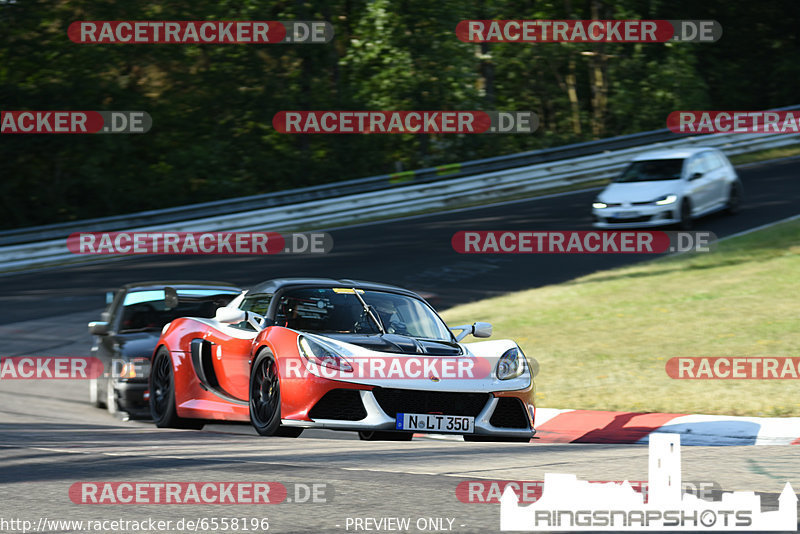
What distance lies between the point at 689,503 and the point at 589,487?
50cm

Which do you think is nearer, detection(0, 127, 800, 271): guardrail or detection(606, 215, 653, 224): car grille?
detection(606, 215, 653, 224): car grille

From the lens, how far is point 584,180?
Result: 28047 millimetres

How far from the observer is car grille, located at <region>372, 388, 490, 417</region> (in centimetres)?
785

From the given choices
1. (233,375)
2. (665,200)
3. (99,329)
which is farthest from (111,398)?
(665,200)

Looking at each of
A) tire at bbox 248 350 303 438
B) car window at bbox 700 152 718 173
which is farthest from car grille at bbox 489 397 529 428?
car window at bbox 700 152 718 173

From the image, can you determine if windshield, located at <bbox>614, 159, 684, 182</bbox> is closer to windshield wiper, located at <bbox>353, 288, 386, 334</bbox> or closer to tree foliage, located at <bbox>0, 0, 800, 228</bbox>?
tree foliage, located at <bbox>0, 0, 800, 228</bbox>

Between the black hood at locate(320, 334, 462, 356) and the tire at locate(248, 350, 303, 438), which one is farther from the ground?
the black hood at locate(320, 334, 462, 356)

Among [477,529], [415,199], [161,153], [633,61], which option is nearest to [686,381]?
[477,529]

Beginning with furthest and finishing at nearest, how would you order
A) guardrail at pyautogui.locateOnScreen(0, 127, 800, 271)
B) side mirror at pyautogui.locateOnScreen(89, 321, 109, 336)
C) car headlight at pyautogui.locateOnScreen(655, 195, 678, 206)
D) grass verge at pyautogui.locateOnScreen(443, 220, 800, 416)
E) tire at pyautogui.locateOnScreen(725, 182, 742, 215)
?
1. guardrail at pyautogui.locateOnScreen(0, 127, 800, 271)
2. tire at pyautogui.locateOnScreen(725, 182, 742, 215)
3. car headlight at pyautogui.locateOnScreen(655, 195, 678, 206)
4. side mirror at pyautogui.locateOnScreen(89, 321, 109, 336)
5. grass verge at pyautogui.locateOnScreen(443, 220, 800, 416)

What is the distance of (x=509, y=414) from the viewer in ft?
27.3

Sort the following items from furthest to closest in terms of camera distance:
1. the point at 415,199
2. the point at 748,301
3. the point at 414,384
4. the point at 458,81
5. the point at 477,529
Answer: the point at 458,81 → the point at 415,199 → the point at 748,301 → the point at 414,384 → the point at 477,529

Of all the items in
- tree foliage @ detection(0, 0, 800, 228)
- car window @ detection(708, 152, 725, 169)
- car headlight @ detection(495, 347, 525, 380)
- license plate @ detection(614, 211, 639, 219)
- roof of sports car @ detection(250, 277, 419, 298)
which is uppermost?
tree foliage @ detection(0, 0, 800, 228)

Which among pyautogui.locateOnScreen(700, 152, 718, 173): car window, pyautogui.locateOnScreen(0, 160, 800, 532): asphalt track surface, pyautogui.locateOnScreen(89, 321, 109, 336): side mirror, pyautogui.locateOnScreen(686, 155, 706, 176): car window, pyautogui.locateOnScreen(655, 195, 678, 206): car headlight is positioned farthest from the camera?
pyautogui.locateOnScreen(700, 152, 718, 173): car window

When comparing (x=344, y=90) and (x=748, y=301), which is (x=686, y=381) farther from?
(x=344, y=90)
